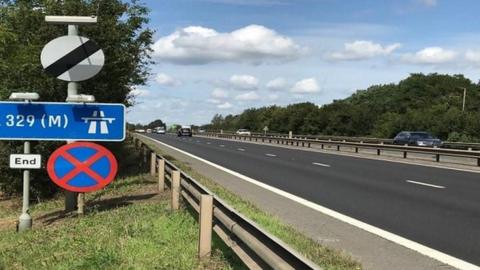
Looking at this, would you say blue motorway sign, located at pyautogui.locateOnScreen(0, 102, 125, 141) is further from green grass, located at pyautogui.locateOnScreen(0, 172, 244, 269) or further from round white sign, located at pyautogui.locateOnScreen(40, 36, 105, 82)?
green grass, located at pyautogui.locateOnScreen(0, 172, 244, 269)

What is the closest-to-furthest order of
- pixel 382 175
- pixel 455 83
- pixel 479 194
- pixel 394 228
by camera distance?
pixel 394 228, pixel 479 194, pixel 382 175, pixel 455 83

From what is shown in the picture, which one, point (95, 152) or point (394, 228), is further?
point (394, 228)

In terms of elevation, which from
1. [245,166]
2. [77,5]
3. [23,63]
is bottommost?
[245,166]

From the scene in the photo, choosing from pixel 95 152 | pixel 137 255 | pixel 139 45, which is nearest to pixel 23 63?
pixel 139 45

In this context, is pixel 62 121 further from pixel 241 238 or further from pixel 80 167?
pixel 241 238

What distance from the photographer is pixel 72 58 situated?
27.7 ft

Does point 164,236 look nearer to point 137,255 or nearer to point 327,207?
point 137,255

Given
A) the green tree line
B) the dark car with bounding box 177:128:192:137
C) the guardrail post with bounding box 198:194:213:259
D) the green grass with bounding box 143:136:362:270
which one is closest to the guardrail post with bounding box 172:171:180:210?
the green grass with bounding box 143:136:362:270

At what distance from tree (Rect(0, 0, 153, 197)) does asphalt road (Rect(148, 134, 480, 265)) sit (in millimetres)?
5413

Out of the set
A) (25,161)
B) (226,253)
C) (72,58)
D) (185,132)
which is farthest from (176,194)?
(185,132)

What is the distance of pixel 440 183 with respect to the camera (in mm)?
18094

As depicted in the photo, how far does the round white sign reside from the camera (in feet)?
27.5

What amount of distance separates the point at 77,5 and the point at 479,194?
11.1 metres

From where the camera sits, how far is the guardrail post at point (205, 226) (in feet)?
20.9
